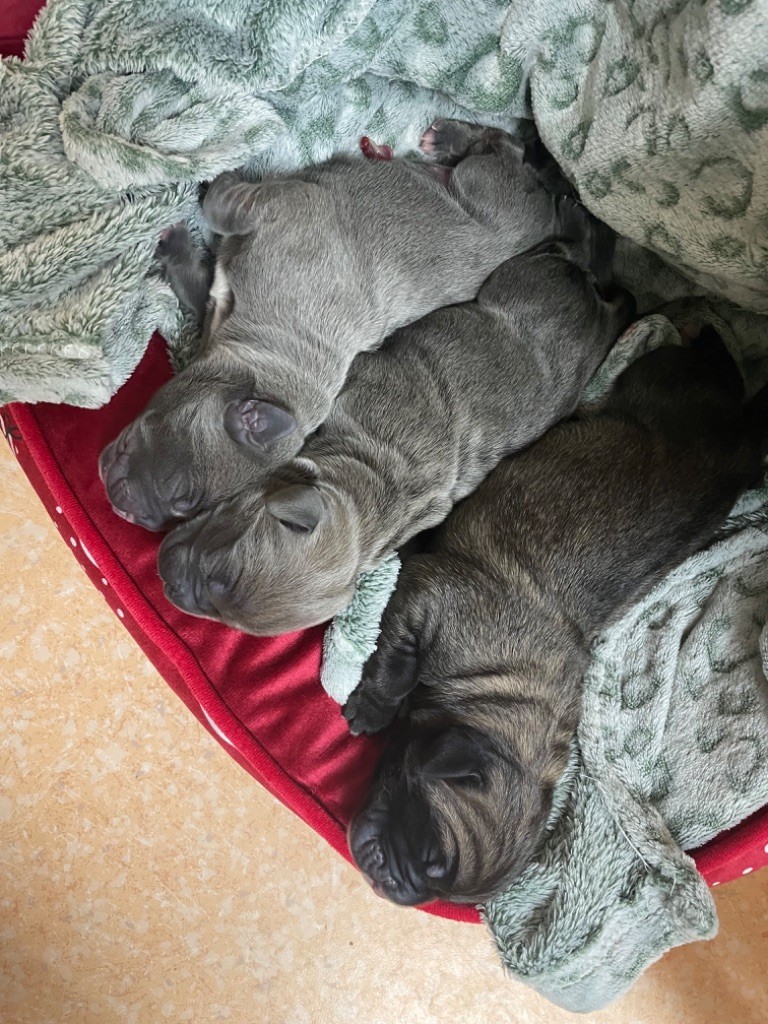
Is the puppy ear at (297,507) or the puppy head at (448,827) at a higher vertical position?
the puppy ear at (297,507)

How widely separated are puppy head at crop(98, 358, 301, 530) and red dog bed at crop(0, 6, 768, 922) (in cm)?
13

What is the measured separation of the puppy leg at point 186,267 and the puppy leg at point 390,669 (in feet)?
3.43

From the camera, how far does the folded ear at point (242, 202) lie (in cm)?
238

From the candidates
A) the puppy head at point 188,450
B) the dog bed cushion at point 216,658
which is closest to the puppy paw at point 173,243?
the dog bed cushion at point 216,658

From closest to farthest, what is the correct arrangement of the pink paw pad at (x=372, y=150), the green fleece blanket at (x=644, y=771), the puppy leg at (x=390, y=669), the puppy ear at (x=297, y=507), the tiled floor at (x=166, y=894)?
the puppy ear at (x=297, y=507), the green fleece blanket at (x=644, y=771), the puppy leg at (x=390, y=669), the pink paw pad at (x=372, y=150), the tiled floor at (x=166, y=894)

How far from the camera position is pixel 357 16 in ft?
7.41

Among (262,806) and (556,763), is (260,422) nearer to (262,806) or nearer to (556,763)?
(556,763)

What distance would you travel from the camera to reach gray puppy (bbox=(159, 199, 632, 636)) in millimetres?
2248

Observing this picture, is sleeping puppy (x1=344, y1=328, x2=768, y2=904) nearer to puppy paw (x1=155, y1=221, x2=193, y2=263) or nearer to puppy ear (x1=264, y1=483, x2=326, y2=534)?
puppy ear (x1=264, y1=483, x2=326, y2=534)

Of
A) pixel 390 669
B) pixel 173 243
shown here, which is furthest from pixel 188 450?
pixel 390 669

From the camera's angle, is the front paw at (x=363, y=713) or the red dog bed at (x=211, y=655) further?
the front paw at (x=363, y=713)

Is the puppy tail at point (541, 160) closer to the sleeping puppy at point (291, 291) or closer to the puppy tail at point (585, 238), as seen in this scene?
the puppy tail at point (585, 238)

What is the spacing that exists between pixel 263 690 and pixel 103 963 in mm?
1284

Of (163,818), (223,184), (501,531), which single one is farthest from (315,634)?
(223,184)
